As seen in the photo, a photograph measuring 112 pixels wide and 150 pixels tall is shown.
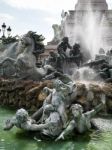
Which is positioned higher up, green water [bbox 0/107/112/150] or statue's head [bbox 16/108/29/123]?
statue's head [bbox 16/108/29/123]

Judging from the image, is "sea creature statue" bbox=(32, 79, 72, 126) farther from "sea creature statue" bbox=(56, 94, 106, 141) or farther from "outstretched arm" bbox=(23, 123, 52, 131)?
"outstretched arm" bbox=(23, 123, 52, 131)

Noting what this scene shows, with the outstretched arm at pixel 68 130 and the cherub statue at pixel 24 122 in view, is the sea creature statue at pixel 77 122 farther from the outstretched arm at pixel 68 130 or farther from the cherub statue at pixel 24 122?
the cherub statue at pixel 24 122

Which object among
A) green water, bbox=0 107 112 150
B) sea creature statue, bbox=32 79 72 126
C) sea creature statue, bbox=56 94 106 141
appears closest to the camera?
green water, bbox=0 107 112 150

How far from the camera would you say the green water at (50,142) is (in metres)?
8.05

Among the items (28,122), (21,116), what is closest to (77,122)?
(28,122)

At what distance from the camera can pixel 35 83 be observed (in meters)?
13.0

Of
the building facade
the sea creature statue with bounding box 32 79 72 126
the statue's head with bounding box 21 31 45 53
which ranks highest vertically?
the building facade

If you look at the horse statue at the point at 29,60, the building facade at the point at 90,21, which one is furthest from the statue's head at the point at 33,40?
the building facade at the point at 90,21

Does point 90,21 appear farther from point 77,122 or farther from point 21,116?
point 21,116

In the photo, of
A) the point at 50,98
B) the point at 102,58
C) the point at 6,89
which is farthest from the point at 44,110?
the point at 102,58

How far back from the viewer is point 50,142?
8.34 meters

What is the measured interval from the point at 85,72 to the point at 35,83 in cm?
304

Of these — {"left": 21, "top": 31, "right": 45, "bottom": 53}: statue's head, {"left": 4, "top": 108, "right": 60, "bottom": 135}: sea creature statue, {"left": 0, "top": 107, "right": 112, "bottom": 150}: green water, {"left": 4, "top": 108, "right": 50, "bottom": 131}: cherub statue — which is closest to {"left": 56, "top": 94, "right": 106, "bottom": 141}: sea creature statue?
{"left": 0, "top": 107, "right": 112, "bottom": 150}: green water

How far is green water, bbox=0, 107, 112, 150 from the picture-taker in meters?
8.05
